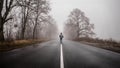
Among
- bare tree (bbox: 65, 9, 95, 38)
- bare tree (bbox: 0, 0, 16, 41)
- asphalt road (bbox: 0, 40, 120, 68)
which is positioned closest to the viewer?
asphalt road (bbox: 0, 40, 120, 68)

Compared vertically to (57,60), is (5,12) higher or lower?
higher

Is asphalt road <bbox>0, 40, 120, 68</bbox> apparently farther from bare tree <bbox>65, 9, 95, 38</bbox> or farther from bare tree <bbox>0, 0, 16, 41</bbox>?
bare tree <bbox>65, 9, 95, 38</bbox>

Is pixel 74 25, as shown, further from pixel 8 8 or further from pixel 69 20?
pixel 8 8

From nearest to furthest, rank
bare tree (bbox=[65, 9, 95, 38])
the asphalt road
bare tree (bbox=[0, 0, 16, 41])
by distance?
the asphalt road → bare tree (bbox=[0, 0, 16, 41]) → bare tree (bbox=[65, 9, 95, 38])

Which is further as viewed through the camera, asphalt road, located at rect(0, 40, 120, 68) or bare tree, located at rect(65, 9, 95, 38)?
bare tree, located at rect(65, 9, 95, 38)

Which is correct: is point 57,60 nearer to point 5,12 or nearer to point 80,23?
point 5,12

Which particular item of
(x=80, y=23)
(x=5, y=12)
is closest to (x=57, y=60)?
(x=5, y=12)

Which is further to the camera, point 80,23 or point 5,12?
point 80,23

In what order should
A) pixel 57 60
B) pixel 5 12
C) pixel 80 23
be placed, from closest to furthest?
pixel 57 60 → pixel 5 12 → pixel 80 23

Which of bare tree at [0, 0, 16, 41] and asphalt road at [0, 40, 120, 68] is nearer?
asphalt road at [0, 40, 120, 68]

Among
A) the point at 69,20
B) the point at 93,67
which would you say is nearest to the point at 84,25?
the point at 69,20

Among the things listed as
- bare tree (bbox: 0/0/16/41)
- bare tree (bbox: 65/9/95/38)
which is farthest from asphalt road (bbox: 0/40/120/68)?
bare tree (bbox: 65/9/95/38)

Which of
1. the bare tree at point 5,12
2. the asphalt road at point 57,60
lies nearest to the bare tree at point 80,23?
the bare tree at point 5,12

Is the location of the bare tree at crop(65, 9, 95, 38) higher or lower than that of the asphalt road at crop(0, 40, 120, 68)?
higher
